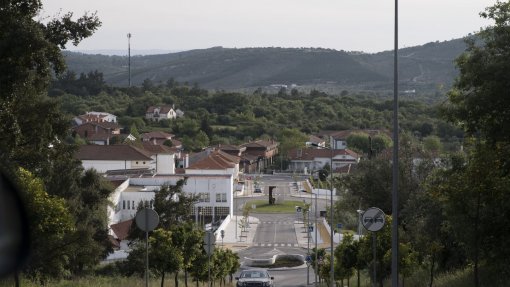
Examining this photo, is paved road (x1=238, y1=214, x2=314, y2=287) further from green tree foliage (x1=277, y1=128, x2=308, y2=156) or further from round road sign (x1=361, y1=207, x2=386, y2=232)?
green tree foliage (x1=277, y1=128, x2=308, y2=156)

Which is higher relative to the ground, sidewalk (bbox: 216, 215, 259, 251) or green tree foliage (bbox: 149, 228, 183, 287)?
green tree foliage (bbox: 149, 228, 183, 287)

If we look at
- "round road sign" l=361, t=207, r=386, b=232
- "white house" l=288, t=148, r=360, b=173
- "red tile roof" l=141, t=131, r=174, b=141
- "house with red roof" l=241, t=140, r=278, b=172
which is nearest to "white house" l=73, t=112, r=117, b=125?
"red tile roof" l=141, t=131, r=174, b=141

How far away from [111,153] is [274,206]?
64.1ft

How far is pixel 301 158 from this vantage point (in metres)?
131

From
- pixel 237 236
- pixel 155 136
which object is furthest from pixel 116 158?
pixel 155 136

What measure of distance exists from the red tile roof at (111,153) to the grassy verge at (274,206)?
1342 cm

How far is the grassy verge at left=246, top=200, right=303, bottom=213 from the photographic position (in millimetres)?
84562

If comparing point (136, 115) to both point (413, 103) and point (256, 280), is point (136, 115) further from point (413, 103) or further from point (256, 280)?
point (256, 280)

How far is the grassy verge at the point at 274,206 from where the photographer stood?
84562mm

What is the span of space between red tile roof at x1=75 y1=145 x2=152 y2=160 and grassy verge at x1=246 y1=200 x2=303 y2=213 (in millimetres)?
13422

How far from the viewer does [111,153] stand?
318ft

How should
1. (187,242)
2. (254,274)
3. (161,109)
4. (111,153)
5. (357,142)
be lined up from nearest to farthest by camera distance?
(187,242)
(254,274)
(111,153)
(357,142)
(161,109)

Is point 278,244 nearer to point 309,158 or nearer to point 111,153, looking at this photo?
point 111,153

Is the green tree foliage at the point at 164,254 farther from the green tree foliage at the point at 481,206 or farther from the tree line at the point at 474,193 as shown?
the green tree foliage at the point at 481,206
